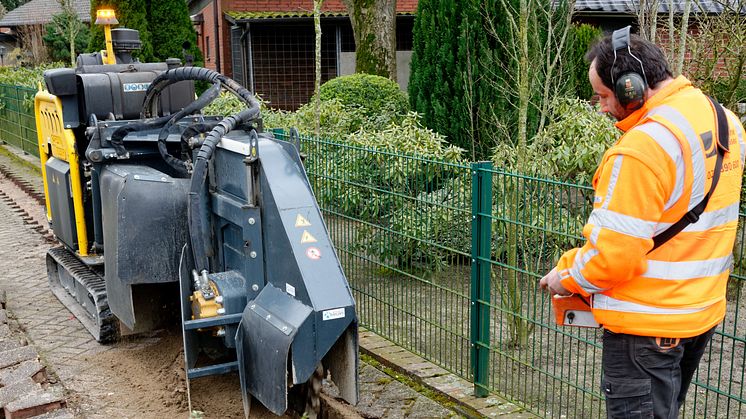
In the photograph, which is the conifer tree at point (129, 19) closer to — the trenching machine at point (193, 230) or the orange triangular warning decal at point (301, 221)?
the trenching machine at point (193, 230)

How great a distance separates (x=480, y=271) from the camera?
5.10 m

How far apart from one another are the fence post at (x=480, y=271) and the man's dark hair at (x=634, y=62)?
5.63 feet

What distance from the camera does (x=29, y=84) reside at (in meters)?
18.2

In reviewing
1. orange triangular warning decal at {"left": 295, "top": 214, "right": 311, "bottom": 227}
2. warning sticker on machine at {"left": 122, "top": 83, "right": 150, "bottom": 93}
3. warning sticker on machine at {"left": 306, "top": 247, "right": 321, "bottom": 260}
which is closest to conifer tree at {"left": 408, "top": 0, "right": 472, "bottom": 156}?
warning sticker on machine at {"left": 122, "top": 83, "right": 150, "bottom": 93}

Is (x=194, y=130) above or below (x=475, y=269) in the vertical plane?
above

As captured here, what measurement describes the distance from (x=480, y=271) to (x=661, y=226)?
207 cm

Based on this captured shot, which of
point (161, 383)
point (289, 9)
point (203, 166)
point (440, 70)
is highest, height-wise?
point (289, 9)

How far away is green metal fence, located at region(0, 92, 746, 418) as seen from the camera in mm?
4656

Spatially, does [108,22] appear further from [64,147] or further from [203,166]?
[203,166]

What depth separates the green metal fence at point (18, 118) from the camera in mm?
15773

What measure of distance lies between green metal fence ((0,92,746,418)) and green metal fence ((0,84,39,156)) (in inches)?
434

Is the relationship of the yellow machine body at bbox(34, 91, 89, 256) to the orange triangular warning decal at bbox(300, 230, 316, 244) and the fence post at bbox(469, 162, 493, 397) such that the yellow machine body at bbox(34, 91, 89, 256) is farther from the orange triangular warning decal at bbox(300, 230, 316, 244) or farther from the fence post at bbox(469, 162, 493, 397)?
the fence post at bbox(469, 162, 493, 397)

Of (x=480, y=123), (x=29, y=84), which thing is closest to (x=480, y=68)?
(x=480, y=123)

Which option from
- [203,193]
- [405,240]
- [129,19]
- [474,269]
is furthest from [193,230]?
[129,19]
